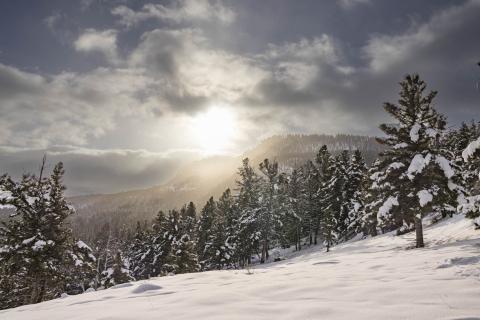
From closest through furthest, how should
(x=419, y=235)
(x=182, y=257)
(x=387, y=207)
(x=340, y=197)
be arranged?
(x=419, y=235), (x=387, y=207), (x=182, y=257), (x=340, y=197)

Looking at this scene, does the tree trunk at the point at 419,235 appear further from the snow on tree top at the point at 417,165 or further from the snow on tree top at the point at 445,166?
the snow on tree top at the point at 445,166

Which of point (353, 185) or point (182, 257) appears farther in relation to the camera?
point (353, 185)

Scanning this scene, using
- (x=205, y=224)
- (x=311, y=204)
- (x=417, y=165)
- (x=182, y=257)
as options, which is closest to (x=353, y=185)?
(x=311, y=204)

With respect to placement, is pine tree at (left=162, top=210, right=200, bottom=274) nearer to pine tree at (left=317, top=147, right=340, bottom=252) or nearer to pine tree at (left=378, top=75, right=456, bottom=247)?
pine tree at (left=317, top=147, right=340, bottom=252)

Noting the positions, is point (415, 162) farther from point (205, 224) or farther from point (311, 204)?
point (205, 224)

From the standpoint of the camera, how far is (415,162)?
65.6 feet

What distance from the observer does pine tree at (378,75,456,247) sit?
789 inches

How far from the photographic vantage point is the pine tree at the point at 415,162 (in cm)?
2003

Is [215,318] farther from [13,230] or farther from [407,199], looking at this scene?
[13,230]

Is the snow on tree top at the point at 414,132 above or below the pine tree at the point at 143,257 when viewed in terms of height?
above

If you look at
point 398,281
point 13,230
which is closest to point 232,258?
point 13,230

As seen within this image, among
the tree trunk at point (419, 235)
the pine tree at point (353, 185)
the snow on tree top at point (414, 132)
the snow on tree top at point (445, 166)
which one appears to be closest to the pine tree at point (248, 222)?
the pine tree at point (353, 185)

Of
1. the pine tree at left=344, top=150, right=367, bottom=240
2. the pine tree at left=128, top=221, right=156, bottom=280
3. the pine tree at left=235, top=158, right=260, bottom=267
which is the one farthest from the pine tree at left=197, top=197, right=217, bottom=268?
the pine tree at left=344, top=150, right=367, bottom=240

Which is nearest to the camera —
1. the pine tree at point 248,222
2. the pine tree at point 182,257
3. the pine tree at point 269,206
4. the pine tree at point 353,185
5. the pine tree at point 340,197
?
the pine tree at point 182,257
